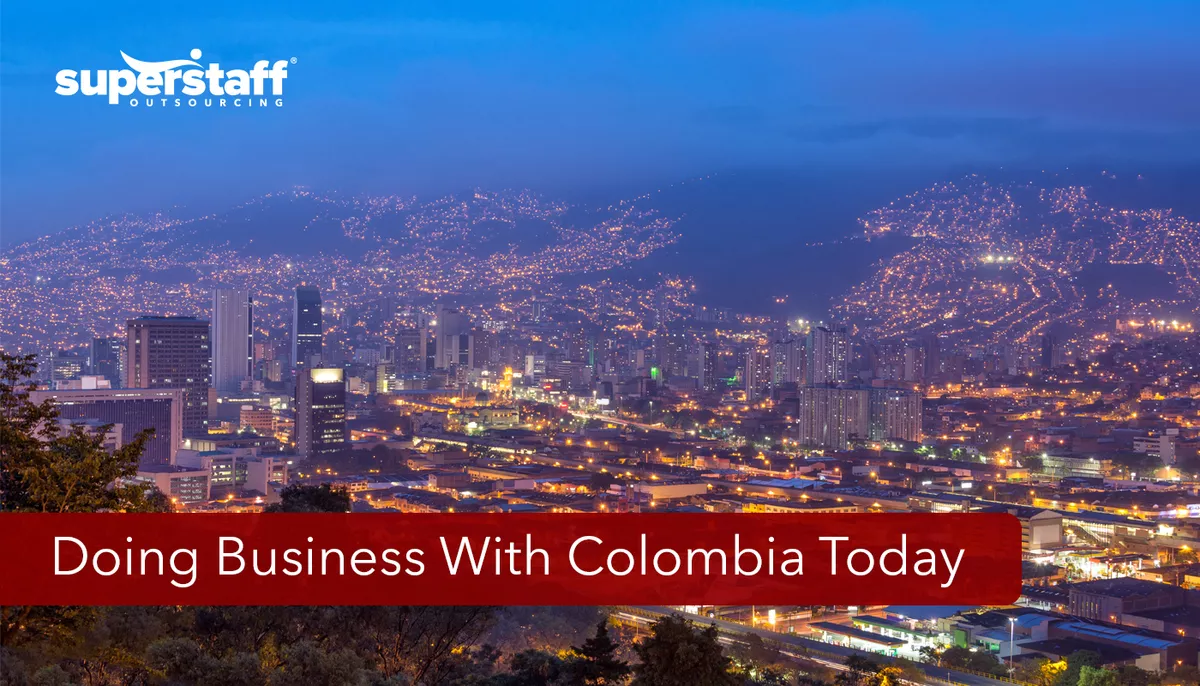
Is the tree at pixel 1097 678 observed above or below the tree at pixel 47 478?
below

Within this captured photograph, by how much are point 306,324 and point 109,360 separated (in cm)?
412

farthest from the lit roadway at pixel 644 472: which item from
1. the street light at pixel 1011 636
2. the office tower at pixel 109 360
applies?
the office tower at pixel 109 360

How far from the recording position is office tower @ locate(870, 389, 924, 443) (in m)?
17.8

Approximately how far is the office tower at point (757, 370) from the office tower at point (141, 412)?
29.1 ft

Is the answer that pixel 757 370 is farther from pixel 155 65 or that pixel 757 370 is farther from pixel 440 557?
pixel 440 557

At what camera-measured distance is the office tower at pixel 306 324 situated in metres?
20.2

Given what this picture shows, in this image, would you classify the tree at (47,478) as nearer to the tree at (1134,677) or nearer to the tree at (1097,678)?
the tree at (1097,678)

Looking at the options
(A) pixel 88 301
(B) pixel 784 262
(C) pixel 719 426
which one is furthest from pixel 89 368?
(B) pixel 784 262

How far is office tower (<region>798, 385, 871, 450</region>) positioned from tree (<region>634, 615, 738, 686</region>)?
14.7m

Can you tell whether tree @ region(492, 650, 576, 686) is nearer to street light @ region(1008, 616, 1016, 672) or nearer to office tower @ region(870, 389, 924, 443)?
street light @ region(1008, 616, 1016, 672)

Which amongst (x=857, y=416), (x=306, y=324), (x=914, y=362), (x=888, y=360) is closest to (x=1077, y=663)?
(x=857, y=416)

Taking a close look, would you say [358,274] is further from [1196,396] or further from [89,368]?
[1196,396]

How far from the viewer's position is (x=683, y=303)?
2148 centimetres

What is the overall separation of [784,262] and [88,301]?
11.1 m
